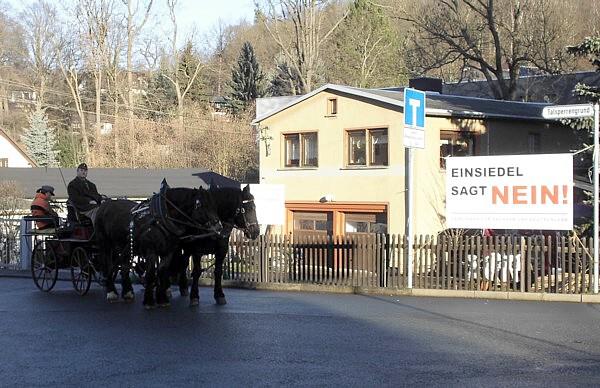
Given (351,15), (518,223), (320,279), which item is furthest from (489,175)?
(351,15)

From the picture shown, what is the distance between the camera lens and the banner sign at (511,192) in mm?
15594

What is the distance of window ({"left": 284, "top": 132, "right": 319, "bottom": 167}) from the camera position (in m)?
30.2

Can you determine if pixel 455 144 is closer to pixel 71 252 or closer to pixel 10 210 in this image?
pixel 71 252

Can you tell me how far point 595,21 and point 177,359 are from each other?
37.2m

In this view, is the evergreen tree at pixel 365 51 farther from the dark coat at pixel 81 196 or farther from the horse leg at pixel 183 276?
the horse leg at pixel 183 276

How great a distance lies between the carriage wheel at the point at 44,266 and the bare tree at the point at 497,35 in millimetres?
27466

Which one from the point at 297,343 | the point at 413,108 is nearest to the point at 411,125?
the point at 413,108

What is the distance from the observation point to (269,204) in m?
24.7

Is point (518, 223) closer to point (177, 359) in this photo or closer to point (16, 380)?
point (177, 359)

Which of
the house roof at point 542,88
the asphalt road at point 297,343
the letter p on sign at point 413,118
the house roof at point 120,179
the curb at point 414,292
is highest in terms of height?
the house roof at point 542,88

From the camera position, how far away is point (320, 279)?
17688 mm

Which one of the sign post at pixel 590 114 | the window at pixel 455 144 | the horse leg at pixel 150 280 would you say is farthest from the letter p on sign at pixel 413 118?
the window at pixel 455 144

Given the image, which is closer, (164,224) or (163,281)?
(164,224)

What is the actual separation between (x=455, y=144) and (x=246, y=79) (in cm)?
3555
